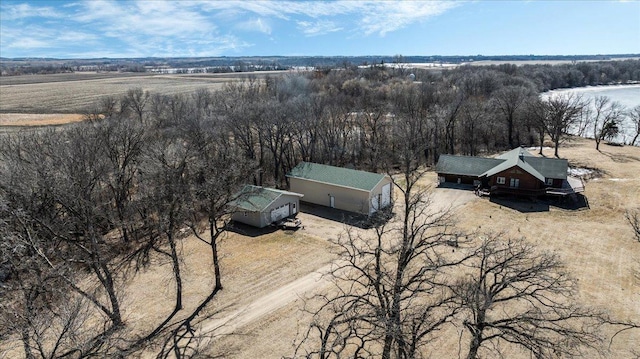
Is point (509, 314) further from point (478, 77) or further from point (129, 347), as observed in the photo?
point (478, 77)

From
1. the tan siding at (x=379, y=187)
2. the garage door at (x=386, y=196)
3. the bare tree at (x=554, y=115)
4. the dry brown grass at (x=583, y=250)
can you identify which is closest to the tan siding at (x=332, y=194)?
the tan siding at (x=379, y=187)

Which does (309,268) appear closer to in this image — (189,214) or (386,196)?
(189,214)

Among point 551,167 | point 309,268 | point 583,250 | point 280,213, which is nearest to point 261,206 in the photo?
point 280,213

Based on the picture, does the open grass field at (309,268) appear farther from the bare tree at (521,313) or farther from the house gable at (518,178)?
the house gable at (518,178)

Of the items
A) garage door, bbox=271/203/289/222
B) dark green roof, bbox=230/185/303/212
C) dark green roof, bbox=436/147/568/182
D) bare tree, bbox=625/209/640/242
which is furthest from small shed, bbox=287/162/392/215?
bare tree, bbox=625/209/640/242

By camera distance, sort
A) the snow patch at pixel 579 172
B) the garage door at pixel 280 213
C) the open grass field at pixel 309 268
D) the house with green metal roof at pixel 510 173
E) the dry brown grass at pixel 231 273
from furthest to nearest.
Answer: the snow patch at pixel 579 172, the house with green metal roof at pixel 510 173, the garage door at pixel 280 213, the dry brown grass at pixel 231 273, the open grass field at pixel 309 268

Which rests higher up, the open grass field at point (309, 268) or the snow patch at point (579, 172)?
the snow patch at point (579, 172)
